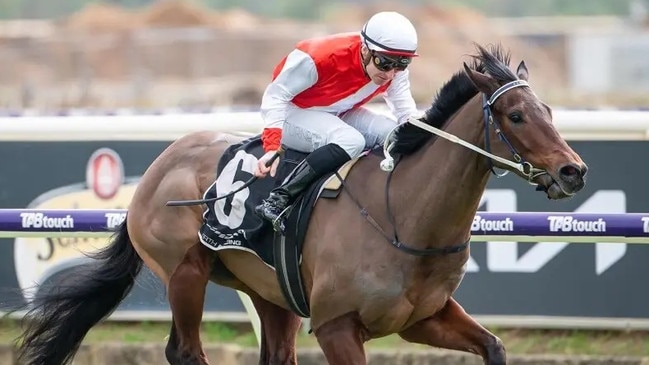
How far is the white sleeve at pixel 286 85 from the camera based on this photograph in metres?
5.23

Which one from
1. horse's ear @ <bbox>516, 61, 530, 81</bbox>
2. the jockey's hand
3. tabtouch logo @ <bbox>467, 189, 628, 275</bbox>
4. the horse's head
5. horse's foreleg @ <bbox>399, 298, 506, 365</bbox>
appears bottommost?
tabtouch logo @ <bbox>467, 189, 628, 275</bbox>

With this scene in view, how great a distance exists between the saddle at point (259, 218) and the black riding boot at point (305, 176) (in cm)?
4

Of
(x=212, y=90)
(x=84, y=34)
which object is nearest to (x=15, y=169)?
(x=212, y=90)

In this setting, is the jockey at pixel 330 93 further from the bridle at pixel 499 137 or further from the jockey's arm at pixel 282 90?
the bridle at pixel 499 137

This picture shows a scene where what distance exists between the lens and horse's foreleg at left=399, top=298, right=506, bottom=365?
16.9ft

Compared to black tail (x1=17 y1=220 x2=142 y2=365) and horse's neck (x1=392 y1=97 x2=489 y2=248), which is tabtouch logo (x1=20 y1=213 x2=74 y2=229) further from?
horse's neck (x1=392 y1=97 x2=489 y2=248)

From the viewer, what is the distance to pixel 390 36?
5.04m

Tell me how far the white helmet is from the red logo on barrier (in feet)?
8.77

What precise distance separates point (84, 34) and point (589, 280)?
2461 cm

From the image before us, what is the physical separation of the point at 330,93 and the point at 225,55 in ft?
66.2

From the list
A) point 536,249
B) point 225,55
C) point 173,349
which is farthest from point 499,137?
point 225,55

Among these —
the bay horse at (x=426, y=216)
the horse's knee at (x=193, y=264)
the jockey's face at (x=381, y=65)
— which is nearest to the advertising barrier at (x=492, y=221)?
the horse's knee at (x=193, y=264)

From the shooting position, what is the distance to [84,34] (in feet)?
98.6

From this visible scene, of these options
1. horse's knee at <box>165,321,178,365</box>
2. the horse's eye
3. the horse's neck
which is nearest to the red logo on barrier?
horse's knee at <box>165,321,178,365</box>
